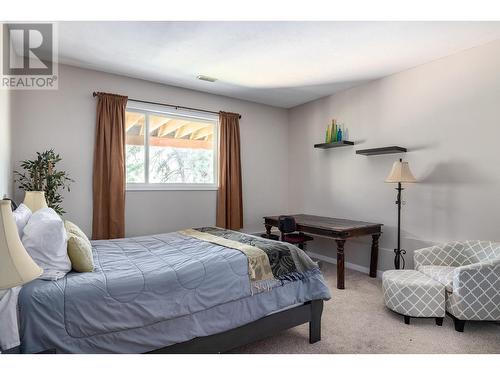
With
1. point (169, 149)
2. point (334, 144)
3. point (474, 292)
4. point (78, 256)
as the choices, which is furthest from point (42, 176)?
point (474, 292)

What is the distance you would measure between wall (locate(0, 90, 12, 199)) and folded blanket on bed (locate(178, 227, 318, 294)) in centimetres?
193

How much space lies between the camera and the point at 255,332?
6.75 feet

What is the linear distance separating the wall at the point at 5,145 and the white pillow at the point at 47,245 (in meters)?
1.35

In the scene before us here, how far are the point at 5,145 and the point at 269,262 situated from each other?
269 cm

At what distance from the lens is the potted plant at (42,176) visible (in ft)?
10.2

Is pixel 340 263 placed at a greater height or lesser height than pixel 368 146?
lesser

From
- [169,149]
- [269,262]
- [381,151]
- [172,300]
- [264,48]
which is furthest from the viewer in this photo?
[169,149]

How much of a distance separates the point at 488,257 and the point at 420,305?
2.81 feet

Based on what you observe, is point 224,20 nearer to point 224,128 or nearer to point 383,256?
point 224,128

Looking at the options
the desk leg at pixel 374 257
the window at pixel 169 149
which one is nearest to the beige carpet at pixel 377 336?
the desk leg at pixel 374 257

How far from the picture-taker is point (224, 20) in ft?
8.41

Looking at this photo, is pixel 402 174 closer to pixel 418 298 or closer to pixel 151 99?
pixel 418 298

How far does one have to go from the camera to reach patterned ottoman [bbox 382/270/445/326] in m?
2.59
